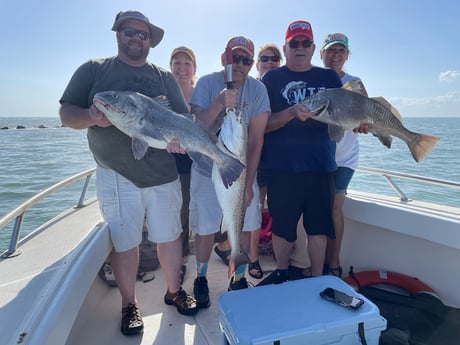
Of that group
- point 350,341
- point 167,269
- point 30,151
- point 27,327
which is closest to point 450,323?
point 350,341

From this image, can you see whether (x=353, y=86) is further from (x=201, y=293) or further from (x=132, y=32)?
(x=201, y=293)

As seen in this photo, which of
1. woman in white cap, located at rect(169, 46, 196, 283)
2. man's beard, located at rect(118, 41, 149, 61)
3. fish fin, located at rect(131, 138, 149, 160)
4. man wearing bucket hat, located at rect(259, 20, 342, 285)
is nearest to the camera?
fish fin, located at rect(131, 138, 149, 160)

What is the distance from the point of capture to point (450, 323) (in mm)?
2730


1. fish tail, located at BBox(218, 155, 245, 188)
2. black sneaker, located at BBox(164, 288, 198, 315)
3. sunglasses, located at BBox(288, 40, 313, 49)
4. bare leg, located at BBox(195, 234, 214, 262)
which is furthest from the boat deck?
sunglasses, located at BBox(288, 40, 313, 49)

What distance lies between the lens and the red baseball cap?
119 inches

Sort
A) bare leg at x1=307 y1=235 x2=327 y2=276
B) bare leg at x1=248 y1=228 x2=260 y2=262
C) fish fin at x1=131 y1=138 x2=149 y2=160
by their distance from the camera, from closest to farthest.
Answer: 1. fish fin at x1=131 y1=138 x2=149 y2=160
2. bare leg at x1=307 y1=235 x2=327 y2=276
3. bare leg at x1=248 y1=228 x2=260 y2=262

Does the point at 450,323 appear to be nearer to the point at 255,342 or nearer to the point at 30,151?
the point at 255,342

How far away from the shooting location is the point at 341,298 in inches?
74.6

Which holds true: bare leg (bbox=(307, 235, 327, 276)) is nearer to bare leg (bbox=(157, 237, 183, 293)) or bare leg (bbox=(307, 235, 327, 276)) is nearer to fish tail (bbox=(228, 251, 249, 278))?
fish tail (bbox=(228, 251, 249, 278))

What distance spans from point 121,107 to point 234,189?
1.08 m

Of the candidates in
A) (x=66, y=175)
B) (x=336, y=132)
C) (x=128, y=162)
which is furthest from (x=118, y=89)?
(x=66, y=175)

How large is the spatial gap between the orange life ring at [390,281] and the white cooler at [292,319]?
5.02 ft

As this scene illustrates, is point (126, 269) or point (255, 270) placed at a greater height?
point (126, 269)

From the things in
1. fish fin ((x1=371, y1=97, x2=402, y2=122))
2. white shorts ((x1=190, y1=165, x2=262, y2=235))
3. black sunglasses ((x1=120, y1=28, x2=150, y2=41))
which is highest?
black sunglasses ((x1=120, y1=28, x2=150, y2=41))
